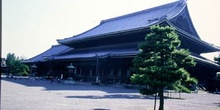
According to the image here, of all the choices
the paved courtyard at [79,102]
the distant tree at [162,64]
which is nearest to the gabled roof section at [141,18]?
the paved courtyard at [79,102]

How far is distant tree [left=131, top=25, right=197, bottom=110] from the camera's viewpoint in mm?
9352

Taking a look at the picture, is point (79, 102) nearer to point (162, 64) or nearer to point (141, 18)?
point (162, 64)

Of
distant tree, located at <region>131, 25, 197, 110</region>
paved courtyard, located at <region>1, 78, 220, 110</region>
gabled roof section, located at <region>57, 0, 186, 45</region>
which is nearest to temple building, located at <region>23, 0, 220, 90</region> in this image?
gabled roof section, located at <region>57, 0, 186, 45</region>

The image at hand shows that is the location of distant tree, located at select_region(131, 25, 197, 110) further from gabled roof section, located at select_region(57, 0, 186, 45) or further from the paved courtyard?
gabled roof section, located at select_region(57, 0, 186, 45)

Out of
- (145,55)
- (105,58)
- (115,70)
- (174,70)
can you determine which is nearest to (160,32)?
(145,55)

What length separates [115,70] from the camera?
101ft

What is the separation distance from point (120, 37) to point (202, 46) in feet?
43.9

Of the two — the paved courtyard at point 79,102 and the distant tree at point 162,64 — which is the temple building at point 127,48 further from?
Result: the distant tree at point 162,64

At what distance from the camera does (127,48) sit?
29.8m

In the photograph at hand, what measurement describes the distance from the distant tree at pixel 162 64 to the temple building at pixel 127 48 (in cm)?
1477

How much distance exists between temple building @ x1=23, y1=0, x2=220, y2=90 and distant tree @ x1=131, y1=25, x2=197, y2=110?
14.8 metres

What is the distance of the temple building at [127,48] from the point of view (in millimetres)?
27969

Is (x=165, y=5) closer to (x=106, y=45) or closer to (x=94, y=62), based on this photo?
(x=106, y=45)

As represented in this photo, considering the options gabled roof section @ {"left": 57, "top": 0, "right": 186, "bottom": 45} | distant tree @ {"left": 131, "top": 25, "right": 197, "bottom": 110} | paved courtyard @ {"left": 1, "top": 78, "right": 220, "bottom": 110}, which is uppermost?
gabled roof section @ {"left": 57, "top": 0, "right": 186, "bottom": 45}
